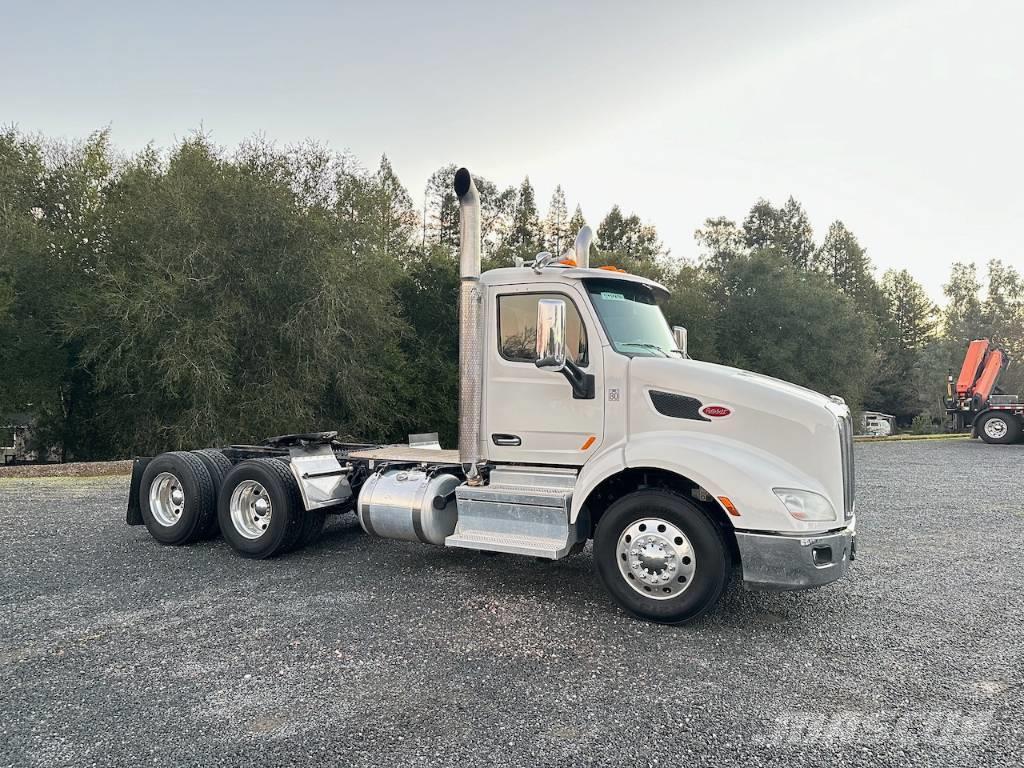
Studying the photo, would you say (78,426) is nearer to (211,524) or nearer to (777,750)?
(211,524)

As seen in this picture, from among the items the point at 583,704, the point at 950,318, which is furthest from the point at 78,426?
the point at 950,318

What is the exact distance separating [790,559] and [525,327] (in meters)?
2.49

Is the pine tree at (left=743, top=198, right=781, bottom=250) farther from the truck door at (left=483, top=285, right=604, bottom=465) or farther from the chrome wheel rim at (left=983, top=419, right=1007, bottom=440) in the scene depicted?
the truck door at (left=483, top=285, right=604, bottom=465)

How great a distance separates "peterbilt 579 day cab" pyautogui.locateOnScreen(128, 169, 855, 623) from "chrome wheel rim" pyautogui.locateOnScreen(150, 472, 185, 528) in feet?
2.84

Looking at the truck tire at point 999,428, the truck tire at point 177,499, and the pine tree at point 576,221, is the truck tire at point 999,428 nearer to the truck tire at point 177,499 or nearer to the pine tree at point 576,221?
the truck tire at point 177,499

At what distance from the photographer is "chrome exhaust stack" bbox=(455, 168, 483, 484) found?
18.0 feet

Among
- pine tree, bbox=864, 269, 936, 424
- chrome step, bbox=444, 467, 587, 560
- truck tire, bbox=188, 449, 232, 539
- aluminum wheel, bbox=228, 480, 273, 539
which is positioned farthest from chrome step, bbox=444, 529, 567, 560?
pine tree, bbox=864, 269, 936, 424

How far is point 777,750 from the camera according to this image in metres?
3.06

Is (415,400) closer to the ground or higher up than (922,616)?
higher up

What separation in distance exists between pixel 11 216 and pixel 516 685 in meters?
21.2

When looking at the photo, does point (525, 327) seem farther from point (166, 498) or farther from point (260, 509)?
point (166, 498)

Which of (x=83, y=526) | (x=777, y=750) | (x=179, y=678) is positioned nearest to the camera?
(x=777, y=750)

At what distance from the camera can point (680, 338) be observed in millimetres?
5945

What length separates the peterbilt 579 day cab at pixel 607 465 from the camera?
4465 millimetres
